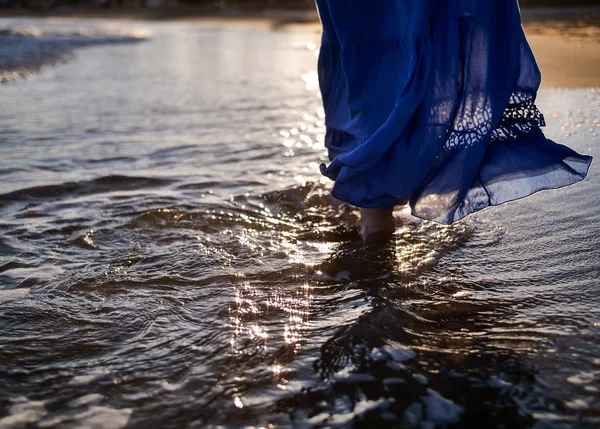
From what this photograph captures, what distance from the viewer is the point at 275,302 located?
1835 mm

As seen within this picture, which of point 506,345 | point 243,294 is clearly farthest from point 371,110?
point 506,345

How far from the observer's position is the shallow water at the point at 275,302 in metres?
1.39

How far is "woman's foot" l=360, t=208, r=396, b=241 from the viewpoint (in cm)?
230

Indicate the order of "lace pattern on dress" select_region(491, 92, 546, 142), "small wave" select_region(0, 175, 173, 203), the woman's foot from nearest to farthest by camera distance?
"lace pattern on dress" select_region(491, 92, 546, 142), the woman's foot, "small wave" select_region(0, 175, 173, 203)

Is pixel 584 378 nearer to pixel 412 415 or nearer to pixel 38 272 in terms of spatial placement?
pixel 412 415

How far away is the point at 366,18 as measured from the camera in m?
2.11

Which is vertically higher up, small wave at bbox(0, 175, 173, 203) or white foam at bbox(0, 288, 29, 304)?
small wave at bbox(0, 175, 173, 203)

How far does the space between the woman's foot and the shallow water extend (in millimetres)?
67

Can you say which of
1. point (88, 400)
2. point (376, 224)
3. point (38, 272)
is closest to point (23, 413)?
point (88, 400)

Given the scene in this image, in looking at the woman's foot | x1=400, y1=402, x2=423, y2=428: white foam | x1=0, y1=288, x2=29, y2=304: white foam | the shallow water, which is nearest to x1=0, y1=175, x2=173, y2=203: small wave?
the shallow water

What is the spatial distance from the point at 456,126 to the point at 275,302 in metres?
0.75

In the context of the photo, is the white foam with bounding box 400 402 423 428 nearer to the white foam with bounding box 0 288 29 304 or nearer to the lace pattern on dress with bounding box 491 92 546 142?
the lace pattern on dress with bounding box 491 92 546 142

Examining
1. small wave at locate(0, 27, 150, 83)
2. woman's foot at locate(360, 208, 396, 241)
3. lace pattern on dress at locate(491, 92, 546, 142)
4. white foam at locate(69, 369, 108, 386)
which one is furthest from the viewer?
small wave at locate(0, 27, 150, 83)

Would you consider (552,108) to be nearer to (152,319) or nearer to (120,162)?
(120,162)
